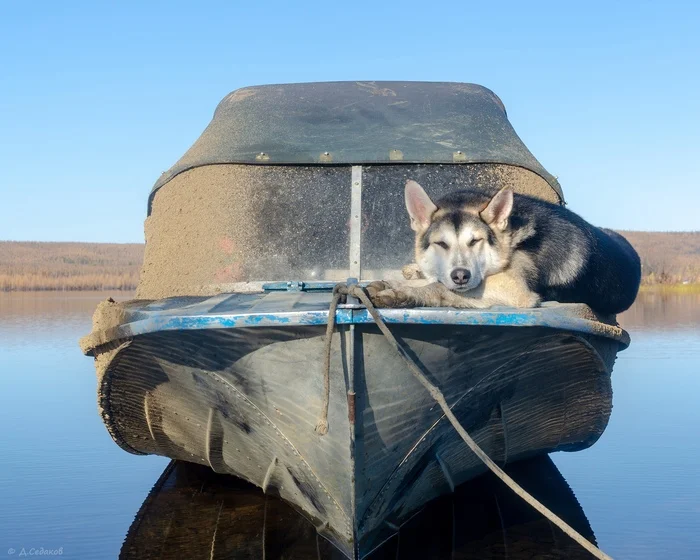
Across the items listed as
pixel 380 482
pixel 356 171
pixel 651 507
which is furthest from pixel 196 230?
pixel 651 507

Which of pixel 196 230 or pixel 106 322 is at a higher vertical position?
pixel 196 230

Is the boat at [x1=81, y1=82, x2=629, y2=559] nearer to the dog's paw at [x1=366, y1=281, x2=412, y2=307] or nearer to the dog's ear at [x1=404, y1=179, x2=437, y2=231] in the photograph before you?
the dog's paw at [x1=366, y1=281, x2=412, y2=307]

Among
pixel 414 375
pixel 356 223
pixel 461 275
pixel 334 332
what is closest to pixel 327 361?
pixel 334 332

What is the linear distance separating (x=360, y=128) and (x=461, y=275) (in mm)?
2695

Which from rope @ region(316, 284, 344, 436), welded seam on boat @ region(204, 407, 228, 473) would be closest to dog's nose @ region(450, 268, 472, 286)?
rope @ region(316, 284, 344, 436)

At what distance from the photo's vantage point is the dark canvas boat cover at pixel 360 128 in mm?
7105

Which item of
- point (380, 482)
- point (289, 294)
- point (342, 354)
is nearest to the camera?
point (342, 354)

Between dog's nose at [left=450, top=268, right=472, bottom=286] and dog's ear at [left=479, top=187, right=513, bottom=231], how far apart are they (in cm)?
35

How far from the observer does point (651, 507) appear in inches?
266

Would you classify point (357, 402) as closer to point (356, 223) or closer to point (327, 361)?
point (327, 361)

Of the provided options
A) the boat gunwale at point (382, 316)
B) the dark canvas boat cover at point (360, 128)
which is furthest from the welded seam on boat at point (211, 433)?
the dark canvas boat cover at point (360, 128)

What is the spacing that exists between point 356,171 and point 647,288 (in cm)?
3511

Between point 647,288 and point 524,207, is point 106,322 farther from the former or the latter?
point 647,288

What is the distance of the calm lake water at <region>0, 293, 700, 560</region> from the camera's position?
19.5ft
